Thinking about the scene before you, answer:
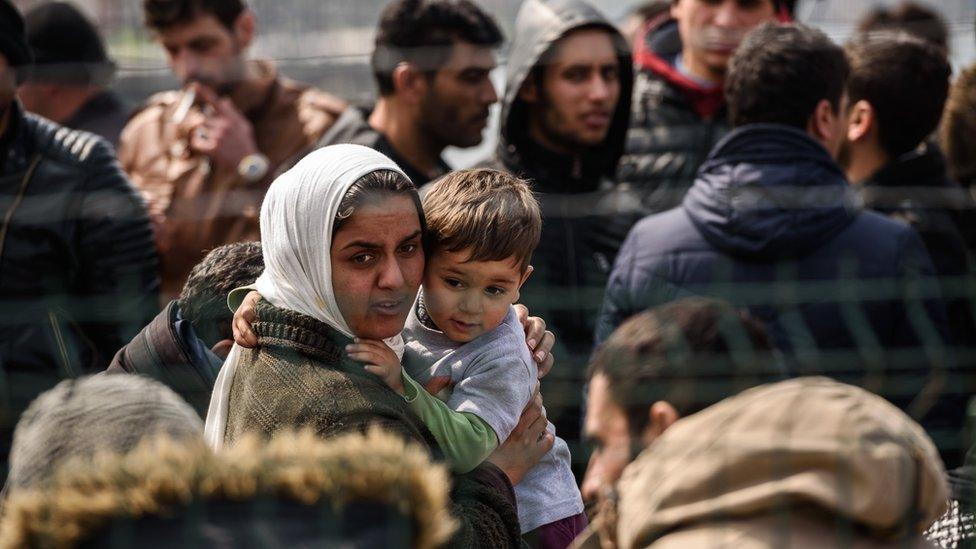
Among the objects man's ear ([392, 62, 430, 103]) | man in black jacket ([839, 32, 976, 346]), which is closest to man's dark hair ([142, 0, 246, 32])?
man's ear ([392, 62, 430, 103])

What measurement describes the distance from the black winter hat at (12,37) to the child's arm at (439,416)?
207 cm

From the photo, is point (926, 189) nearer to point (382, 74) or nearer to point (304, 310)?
point (382, 74)

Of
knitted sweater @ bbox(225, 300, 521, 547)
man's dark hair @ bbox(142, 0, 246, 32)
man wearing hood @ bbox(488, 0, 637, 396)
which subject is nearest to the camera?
knitted sweater @ bbox(225, 300, 521, 547)

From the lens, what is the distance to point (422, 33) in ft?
16.2

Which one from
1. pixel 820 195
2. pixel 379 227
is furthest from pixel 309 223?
pixel 820 195

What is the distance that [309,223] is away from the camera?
8.82 ft

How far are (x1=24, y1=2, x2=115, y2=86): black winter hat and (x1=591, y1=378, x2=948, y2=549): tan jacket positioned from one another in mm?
4080

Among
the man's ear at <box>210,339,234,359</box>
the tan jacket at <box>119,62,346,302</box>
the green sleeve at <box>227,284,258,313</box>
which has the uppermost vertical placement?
the green sleeve at <box>227,284,258,313</box>

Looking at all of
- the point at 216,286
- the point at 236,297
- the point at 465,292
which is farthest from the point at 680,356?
the point at 216,286

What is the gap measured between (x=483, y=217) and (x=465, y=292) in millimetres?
151

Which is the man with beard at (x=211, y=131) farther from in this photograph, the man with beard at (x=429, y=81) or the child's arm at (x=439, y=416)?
the child's arm at (x=439, y=416)

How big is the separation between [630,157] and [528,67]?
45 cm

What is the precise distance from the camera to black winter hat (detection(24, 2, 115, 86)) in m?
5.80

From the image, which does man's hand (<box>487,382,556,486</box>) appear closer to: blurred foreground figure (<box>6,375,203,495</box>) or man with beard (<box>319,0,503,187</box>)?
blurred foreground figure (<box>6,375,203,495</box>)
